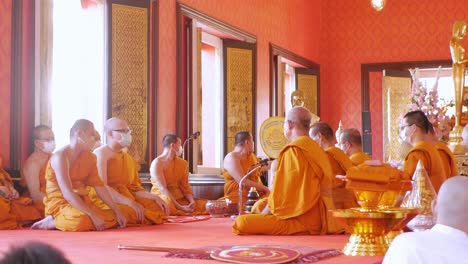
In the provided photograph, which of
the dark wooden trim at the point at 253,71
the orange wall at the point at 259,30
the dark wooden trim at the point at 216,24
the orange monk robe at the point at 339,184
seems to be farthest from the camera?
the dark wooden trim at the point at 253,71

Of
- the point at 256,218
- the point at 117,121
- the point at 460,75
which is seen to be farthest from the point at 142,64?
the point at 460,75

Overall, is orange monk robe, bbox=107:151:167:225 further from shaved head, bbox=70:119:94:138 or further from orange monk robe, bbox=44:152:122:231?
shaved head, bbox=70:119:94:138

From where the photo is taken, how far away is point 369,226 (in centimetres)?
416

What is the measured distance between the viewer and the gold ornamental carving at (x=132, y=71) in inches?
309

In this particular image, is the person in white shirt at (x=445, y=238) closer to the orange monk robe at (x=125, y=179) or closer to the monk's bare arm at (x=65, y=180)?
the monk's bare arm at (x=65, y=180)

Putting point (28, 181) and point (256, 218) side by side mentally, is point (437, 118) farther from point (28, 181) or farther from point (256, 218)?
point (28, 181)

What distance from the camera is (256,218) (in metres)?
5.70

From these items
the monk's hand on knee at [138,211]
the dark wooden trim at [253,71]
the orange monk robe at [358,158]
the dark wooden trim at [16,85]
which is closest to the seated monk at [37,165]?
the dark wooden trim at [16,85]

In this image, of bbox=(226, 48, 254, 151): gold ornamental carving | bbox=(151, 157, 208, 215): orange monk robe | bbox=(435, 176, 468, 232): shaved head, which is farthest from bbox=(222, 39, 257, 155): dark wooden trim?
bbox=(435, 176, 468, 232): shaved head

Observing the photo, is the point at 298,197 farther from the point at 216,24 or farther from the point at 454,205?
the point at 216,24

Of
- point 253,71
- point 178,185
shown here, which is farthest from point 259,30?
point 178,185

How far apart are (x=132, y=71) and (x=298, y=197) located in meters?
3.07

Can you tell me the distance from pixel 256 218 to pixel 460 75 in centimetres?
389

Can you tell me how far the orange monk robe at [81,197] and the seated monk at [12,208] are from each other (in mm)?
288
